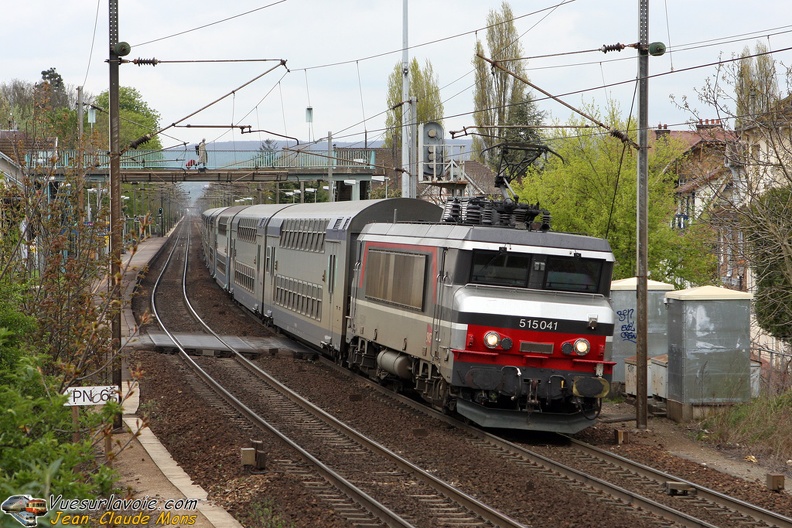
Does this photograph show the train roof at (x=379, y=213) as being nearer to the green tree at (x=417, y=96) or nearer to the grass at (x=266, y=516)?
the grass at (x=266, y=516)

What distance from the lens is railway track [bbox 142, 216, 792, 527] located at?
10.3 m

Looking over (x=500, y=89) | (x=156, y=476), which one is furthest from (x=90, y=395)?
(x=500, y=89)

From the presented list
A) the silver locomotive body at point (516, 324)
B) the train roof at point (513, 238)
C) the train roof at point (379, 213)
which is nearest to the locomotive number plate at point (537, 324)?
the silver locomotive body at point (516, 324)

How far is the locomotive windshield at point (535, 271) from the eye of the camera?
574 inches

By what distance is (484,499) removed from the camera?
1098 cm

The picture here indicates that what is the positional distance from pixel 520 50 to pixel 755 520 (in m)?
56.1

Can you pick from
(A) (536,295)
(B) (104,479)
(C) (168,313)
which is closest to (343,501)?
(B) (104,479)

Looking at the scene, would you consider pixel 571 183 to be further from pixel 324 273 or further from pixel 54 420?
pixel 54 420

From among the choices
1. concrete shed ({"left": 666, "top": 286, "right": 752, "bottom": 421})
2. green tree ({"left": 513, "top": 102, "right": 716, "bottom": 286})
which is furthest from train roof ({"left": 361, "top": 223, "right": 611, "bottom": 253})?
green tree ({"left": 513, "top": 102, "right": 716, "bottom": 286})

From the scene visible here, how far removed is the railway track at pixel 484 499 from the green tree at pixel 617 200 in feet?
57.7

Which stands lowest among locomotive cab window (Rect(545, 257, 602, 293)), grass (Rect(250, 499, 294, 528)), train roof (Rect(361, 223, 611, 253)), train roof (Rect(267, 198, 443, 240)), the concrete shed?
grass (Rect(250, 499, 294, 528))

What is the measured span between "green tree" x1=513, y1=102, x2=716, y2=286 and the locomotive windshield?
16219mm

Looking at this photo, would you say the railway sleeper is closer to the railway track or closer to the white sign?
the railway track

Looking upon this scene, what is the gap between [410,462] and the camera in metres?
12.8
